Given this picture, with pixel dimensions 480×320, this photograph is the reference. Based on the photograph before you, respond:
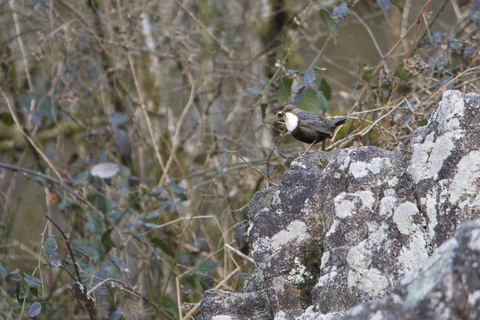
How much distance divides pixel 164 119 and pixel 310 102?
3.13 m

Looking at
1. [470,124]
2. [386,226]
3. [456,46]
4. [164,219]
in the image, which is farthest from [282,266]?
[164,219]

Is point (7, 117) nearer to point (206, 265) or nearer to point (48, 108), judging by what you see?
point (48, 108)

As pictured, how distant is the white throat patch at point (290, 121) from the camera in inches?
127

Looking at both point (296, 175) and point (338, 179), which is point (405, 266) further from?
point (296, 175)

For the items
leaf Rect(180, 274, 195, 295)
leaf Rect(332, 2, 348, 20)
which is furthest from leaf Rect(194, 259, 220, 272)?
leaf Rect(332, 2, 348, 20)

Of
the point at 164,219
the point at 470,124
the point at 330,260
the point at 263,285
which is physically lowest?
the point at 164,219

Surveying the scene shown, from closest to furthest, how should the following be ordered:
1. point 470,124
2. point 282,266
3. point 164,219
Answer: point 470,124 → point 282,266 → point 164,219

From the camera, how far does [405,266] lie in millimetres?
1737

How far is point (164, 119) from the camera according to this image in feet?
20.4

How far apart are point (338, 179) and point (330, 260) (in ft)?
1.27

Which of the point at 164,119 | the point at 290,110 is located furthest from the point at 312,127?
the point at 164,119

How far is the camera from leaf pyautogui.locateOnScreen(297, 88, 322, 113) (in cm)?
334

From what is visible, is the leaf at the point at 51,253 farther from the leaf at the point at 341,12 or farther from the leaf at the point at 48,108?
the leaf at the point at 341,12

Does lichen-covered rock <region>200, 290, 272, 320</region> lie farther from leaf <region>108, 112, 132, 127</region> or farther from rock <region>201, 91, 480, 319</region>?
leaf <region>108, 112, 132, 127</region>
